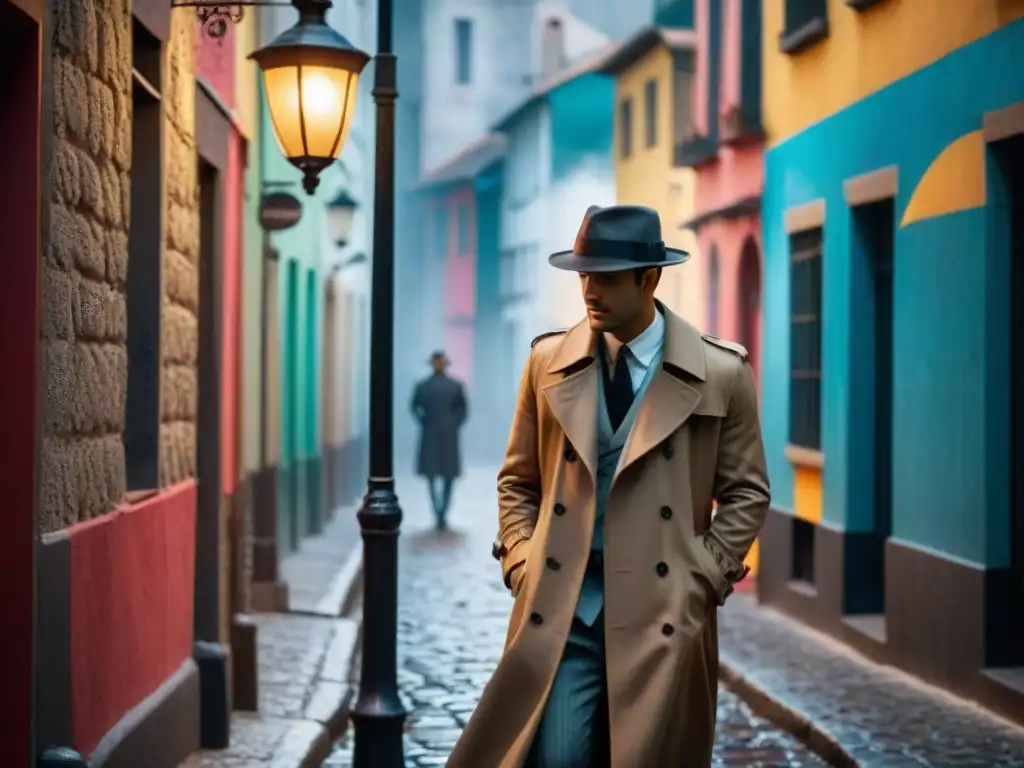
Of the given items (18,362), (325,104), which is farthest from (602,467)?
(325,104)

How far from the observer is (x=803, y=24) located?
13891mm

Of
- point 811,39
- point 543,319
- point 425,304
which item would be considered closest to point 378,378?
point 811,39

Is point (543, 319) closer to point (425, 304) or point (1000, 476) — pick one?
point (425, 304)

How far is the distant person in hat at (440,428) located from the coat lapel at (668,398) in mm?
17234

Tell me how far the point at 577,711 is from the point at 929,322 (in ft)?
20.3

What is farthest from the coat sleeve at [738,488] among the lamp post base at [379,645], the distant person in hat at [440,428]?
the distant person in hat at [440,428]

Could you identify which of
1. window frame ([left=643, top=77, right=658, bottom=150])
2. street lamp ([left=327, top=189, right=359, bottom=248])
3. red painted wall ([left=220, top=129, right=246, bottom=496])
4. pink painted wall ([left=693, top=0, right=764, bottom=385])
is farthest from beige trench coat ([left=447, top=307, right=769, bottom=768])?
window frame ([left=643, top=77, right=658, bottom=150])

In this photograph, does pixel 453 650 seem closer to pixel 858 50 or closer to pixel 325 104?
pixel 858 50

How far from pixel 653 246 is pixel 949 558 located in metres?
5.50

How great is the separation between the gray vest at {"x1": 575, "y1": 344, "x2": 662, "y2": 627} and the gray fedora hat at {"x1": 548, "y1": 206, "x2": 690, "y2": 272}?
0.92 ft

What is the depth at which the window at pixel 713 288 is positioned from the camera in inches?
718

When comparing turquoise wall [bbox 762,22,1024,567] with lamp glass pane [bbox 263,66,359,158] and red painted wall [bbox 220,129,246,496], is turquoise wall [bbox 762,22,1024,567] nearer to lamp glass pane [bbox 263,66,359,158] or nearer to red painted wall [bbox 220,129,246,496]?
lamp glass pane [bbox 263,66,359,158]

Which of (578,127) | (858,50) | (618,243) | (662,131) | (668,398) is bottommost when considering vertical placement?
(668,398)

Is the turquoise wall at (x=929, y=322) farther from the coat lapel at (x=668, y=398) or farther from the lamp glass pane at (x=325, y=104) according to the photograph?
the coat lapel at (x=668, y=398)
